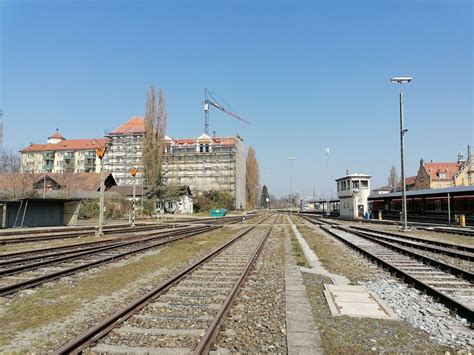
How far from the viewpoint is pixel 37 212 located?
32938 millimetres

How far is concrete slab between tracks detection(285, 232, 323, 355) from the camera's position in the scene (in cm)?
516

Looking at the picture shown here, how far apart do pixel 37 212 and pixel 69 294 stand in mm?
28299

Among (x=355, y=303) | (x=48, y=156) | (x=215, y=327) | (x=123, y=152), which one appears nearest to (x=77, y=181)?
(x=123, y=152)

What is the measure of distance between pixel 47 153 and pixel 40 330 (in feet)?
447

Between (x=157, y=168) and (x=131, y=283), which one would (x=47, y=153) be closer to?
(x=157, y=168)

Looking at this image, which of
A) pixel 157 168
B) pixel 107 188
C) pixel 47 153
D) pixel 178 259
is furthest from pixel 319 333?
pixel 47 153

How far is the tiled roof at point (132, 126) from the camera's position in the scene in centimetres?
11100

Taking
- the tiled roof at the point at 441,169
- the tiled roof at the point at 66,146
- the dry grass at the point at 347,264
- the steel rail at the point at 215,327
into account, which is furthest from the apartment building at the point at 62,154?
the steel rail at the point at 215,327

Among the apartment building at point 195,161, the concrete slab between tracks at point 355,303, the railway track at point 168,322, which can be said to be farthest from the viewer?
the apartment building at point 195,161

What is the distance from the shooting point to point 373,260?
551 inches

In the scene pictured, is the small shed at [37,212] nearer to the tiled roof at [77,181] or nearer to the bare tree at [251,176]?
the tiled roof at [77,181]

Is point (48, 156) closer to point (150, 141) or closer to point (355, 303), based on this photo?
point (150, 141)

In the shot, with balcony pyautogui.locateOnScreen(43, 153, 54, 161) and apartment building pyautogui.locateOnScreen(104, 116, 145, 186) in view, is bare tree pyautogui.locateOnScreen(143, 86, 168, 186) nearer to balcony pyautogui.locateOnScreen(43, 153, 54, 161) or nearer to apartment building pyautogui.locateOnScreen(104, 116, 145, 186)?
apartment building pyautogui.locateOnScreen(104, 116, 145, 186)

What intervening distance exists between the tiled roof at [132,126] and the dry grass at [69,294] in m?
102
